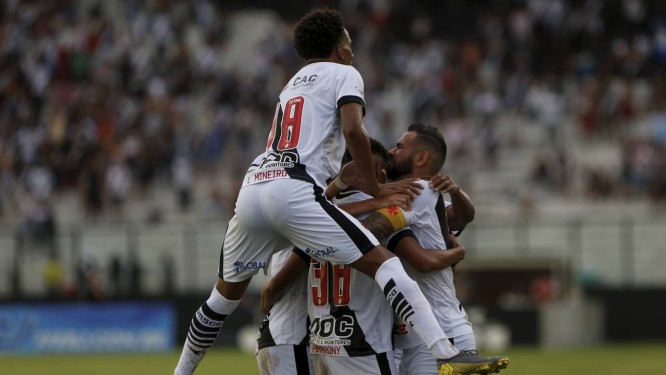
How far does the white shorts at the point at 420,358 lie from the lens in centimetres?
844

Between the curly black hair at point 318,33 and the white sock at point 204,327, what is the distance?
172cm

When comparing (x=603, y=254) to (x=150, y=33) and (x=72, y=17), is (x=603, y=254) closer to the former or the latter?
(x=150, y=33)

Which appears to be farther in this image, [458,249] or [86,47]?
[86,47]

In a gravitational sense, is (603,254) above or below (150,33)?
below

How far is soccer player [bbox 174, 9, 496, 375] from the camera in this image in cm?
843

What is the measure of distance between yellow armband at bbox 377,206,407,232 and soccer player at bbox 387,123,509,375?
0.30ft

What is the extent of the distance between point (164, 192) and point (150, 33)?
17.4ft

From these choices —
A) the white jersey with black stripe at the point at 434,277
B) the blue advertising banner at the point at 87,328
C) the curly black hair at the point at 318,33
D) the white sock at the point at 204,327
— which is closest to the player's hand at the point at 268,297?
the white sock at the point at 204,327

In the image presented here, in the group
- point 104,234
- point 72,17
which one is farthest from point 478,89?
point 72,17

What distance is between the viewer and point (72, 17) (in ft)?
113

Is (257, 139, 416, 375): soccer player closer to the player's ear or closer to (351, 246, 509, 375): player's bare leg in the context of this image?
the player's ear

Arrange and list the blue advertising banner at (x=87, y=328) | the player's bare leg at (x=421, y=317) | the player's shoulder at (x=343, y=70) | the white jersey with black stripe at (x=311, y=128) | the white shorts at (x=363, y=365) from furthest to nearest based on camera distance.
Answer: the blue advertising banner at (x=87, y=328), the player's shoulder at (x=343, y=70), the white jersey with black stripe at (x=311, y=128), the white shorts at (x=363, y=365), the player's bare leg at (x=421, y=317)

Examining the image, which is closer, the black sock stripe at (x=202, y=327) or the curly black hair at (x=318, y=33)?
the curly black hair at (x=318, y=33)

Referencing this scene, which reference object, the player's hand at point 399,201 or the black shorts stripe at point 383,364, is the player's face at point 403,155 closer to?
the player's hand at point 399,201
